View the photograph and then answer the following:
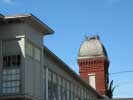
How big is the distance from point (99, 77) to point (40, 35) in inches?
1936

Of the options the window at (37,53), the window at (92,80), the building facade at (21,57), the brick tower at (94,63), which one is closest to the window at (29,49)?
the building facade at (21,57)

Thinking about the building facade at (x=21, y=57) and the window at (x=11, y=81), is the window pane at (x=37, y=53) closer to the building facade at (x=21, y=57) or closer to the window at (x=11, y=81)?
the building facade at (x=21, y=57)

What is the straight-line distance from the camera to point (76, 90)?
52250 millimetres

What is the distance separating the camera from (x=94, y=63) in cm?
8469

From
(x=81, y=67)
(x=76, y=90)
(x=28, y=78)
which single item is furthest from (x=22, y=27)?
(x=81, y=67)

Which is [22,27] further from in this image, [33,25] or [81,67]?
[81,67]

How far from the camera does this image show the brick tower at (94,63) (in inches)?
3290

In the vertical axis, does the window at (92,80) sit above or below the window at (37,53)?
above

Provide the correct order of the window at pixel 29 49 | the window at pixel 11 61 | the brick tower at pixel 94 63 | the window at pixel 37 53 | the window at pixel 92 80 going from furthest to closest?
1. the brick tower at pixel 94 63
2. the window at pixel 92 80
3. the window at pixel 37 53
4. the window at pixel 29 49
5. the window at pixel 11 61

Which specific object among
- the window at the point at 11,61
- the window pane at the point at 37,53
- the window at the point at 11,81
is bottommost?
the window at the point at 11,81

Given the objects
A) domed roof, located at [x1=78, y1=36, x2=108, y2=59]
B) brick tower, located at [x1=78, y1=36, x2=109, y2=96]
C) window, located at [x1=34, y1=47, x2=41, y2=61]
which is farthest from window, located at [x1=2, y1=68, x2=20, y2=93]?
domed roof, located at [x1=78, y1=36, x2=108, y2=59]

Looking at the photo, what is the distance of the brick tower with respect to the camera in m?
83.6

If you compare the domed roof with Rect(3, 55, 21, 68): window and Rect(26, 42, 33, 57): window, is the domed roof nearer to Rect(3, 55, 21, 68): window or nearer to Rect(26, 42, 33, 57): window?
Rect(26, 42, 33, 57): window

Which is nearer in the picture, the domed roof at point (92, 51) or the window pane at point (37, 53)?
the window pane at point (37, 53)
